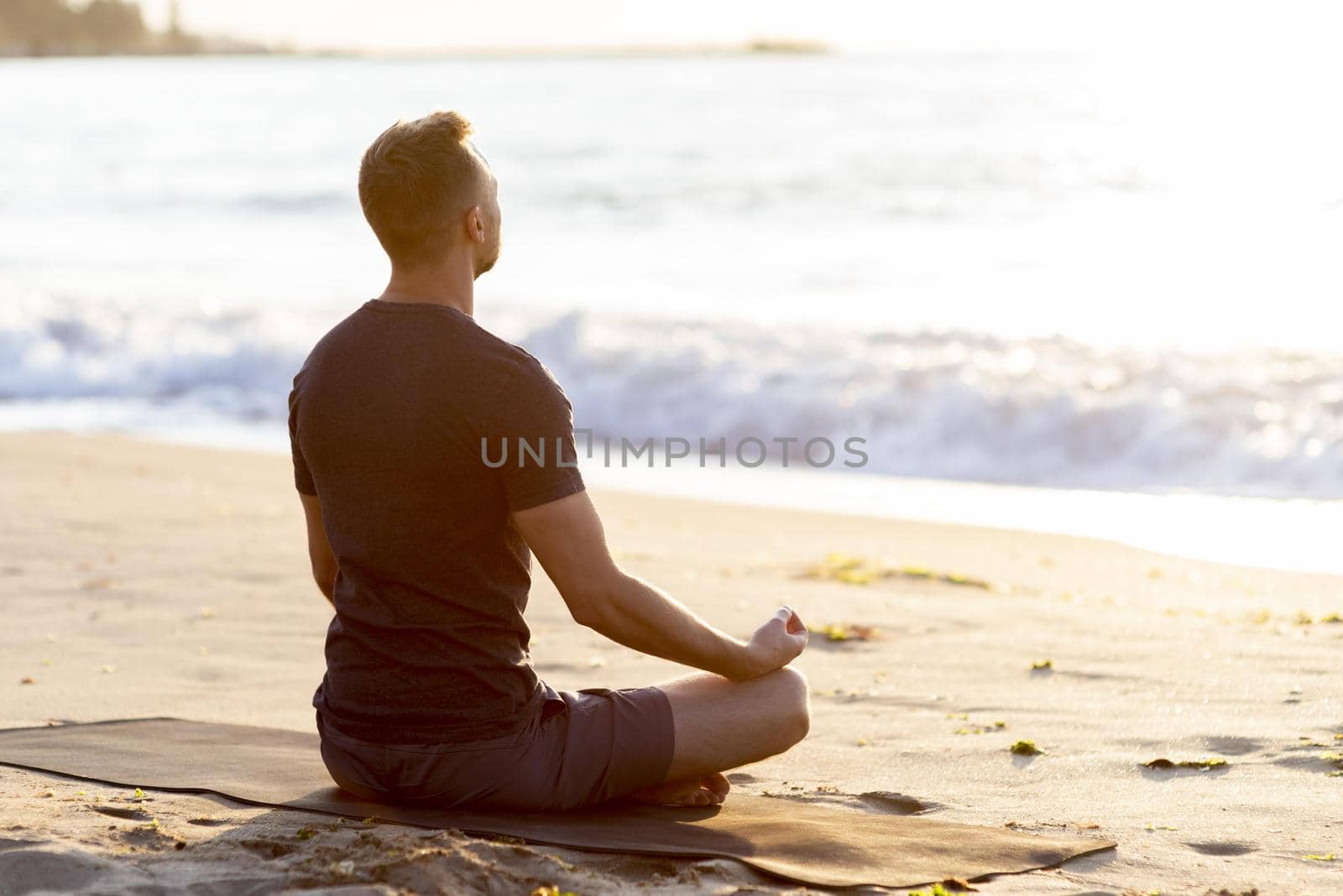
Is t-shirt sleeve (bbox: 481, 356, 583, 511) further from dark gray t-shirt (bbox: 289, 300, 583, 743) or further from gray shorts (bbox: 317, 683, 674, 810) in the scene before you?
gray shorts (bbox: 317, 683, 674, 810)

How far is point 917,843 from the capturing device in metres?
3.05

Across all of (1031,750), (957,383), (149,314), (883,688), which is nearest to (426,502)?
(1031,750)

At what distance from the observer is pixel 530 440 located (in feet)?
9.09

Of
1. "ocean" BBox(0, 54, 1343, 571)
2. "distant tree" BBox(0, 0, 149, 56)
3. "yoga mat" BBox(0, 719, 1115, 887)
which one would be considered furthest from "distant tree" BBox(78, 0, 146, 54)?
"yoga mat" BBox(0, 719, 1115, 887)

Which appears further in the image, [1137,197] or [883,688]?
[1137,197]

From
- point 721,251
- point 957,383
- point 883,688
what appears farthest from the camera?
point 721,251

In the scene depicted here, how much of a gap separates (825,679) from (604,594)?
214 centimetres

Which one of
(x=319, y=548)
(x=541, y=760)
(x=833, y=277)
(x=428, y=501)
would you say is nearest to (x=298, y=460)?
(x=319, y=548)

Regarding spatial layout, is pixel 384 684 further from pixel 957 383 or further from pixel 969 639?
pixel 957 383

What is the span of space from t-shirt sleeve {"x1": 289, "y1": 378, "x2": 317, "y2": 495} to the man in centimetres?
1

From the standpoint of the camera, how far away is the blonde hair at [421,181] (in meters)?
2.80

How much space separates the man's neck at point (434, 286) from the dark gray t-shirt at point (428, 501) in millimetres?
32

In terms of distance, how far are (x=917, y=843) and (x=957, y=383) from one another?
8.78 meters

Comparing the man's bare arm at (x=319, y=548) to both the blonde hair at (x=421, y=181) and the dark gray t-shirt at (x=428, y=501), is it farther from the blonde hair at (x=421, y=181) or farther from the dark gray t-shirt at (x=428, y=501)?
the blonde hair at (x=421, y=181)
